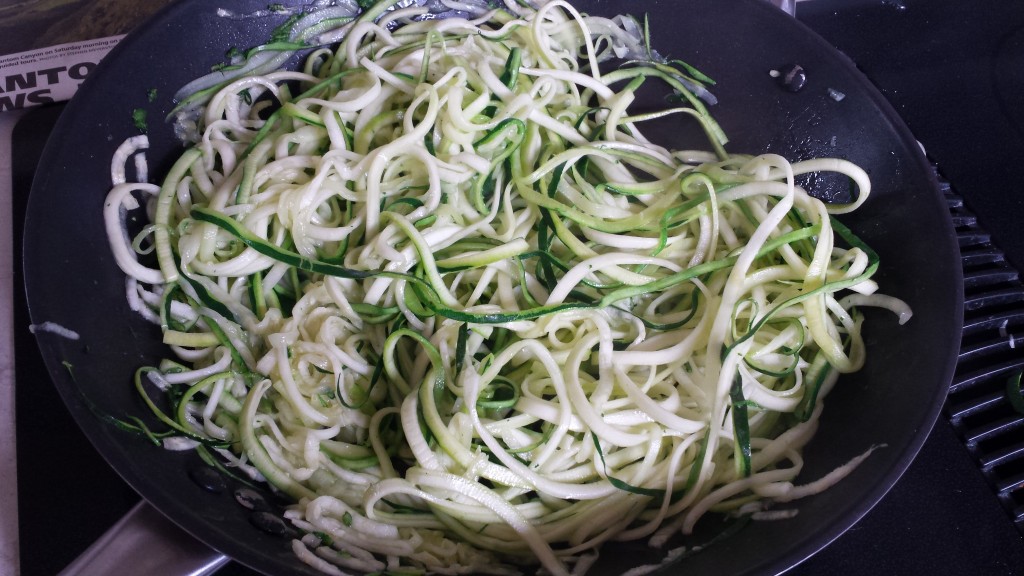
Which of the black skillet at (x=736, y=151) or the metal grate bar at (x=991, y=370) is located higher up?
the black skillet at (x=736, y=151)

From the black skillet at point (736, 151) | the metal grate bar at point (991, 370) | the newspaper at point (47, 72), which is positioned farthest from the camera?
the newspaper at point (47, 72)

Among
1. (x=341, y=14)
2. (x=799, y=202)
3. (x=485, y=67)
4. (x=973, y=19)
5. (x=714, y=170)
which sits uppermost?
(x=341, y=14)

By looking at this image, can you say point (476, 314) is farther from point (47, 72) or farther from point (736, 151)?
point (47, 72)

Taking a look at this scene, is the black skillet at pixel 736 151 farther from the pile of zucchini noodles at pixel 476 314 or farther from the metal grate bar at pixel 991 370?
the metal grate bar at pixel 991 370

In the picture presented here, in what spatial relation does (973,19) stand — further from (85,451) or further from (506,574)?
(85,451)

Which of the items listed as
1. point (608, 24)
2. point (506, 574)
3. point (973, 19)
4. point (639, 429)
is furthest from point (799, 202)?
point (973, 19)

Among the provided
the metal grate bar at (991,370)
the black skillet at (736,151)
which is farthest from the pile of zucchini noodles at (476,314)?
the metal grate bar at (991,370)

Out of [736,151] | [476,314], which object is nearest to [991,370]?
[736,151]
